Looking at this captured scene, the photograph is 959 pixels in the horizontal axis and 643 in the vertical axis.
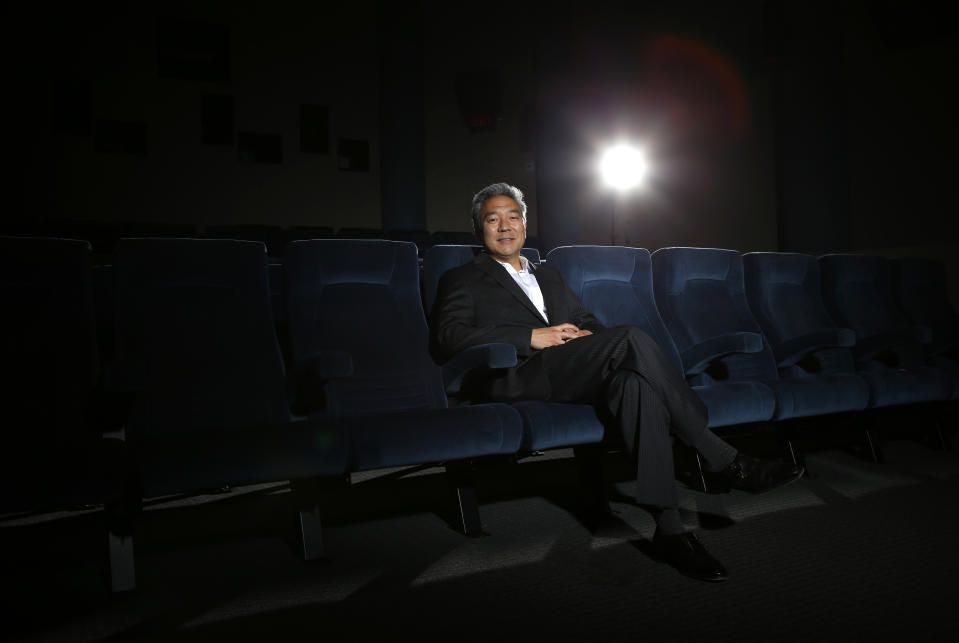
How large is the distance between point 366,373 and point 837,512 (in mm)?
1544

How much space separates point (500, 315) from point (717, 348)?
0.73 m

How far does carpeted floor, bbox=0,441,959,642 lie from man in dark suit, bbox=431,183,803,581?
20 cm

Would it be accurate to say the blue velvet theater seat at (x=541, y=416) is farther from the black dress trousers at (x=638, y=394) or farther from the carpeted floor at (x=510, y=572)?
the carpeted floor at (x=510, y=572)

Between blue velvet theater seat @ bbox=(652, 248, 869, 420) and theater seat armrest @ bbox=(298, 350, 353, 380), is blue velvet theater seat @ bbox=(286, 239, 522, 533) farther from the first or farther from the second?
blue velvet theater seat @ bbox=(652, 248, 869, 420)

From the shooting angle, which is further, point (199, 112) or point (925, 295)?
point (199, 112)

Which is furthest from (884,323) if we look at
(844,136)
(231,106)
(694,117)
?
(231,106)

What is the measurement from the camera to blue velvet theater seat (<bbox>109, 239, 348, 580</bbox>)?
152 centimetres

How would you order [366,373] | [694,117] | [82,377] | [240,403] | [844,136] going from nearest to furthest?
[82,377] → [240,403] → [366,373] → [844,136] → [694,117]

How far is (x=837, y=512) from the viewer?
214 centimetres

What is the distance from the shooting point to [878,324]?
3322 millimetres

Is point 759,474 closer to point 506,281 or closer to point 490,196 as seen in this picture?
point 506,281

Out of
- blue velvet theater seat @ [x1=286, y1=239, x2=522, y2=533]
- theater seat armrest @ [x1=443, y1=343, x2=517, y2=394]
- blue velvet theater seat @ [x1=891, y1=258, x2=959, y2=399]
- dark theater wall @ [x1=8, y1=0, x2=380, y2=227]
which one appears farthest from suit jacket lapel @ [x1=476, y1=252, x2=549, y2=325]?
dark theater wall @ [x1=8, y1=0, x2=380, y2=227]

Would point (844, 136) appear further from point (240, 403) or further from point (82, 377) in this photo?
point (82, 377)

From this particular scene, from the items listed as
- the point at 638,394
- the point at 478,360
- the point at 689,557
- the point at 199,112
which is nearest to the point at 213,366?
the point at 478,360
